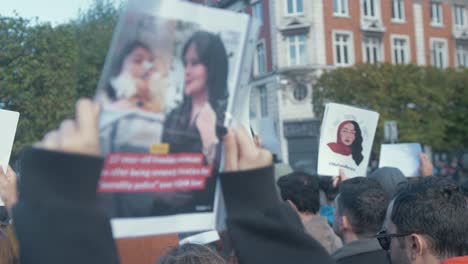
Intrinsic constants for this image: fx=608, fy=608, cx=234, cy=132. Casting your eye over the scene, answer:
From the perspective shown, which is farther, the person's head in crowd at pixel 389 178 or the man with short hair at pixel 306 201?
the person's head in crowd at pixel 389 178

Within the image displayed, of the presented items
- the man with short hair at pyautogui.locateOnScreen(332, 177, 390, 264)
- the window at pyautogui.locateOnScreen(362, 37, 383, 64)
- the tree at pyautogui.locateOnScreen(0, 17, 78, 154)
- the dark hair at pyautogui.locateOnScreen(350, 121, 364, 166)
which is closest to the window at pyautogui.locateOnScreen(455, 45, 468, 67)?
the window at pyautogui.locateOnScreen(362, 37, 383, 64)

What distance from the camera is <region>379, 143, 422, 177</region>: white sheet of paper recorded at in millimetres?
6273

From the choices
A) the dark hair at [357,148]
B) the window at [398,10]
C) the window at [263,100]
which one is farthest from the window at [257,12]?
the window at [398,10]

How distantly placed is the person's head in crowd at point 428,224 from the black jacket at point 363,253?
79 centimetres

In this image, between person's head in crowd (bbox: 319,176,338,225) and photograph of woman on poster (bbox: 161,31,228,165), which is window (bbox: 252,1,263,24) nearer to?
photograph of woman on poster (bbox: 161,31,228,165)

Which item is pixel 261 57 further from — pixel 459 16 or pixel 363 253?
pixel 363 253

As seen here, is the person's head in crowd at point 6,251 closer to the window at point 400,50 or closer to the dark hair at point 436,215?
the dark hair at point 436,215

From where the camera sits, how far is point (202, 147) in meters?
1.35

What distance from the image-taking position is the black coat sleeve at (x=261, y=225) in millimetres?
1457

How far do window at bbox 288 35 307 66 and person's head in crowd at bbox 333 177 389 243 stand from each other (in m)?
27.0

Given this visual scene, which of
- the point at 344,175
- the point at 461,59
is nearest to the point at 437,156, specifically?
the point at 461,59

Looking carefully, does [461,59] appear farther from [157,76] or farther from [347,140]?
[157,76]

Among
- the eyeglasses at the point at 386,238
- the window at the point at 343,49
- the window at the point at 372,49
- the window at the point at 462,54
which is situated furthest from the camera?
the window at the point at 462,54

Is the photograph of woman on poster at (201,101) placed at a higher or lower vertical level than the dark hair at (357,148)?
higher
